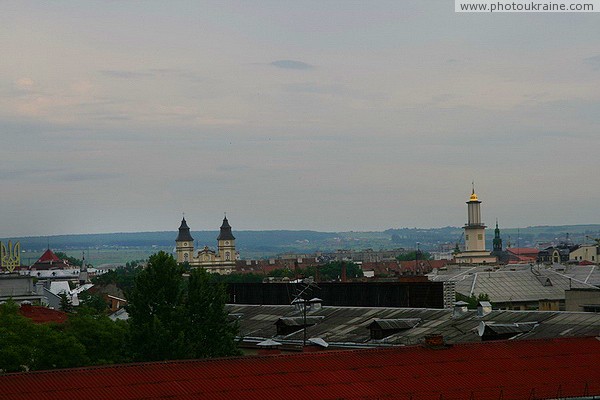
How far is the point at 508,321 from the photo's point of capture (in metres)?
63.3

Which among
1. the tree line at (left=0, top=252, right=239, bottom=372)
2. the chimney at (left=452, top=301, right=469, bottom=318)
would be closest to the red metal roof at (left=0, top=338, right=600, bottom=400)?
the chimney at (left=452, top=301, right=469, bottom=318)

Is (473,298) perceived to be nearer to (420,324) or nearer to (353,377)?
(420,324)

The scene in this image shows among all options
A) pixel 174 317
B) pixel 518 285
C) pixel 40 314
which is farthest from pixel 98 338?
pixel 518 285

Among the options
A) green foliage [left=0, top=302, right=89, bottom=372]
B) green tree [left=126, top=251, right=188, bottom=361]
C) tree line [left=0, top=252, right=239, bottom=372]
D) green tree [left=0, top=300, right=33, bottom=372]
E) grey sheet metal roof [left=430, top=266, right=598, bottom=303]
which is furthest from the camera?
grey sheet metal roof [left=430, top=266, right=598, bottom=303]

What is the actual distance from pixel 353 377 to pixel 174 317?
831 inches

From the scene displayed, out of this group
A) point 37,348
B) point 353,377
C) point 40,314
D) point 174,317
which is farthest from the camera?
point 40,314

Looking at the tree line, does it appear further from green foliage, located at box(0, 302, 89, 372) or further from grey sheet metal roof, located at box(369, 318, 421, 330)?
grey sheet metal roof, located at box(369, 318, 421, 330)

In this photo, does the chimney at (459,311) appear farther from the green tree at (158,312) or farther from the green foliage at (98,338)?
the green foliage at (98,338)

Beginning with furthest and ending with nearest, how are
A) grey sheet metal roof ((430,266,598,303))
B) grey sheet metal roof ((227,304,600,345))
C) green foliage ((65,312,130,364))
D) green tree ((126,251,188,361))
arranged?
grey sheet metal roof ((430,266,598,303))
green foliage ((65,312,130,364))
green tree ((126,251,188,361))
grey sheet metal roof ((227,304,600,345))

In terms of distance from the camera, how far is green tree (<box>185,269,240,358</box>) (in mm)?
63625

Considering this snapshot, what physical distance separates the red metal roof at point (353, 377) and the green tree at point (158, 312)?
53.1 feet

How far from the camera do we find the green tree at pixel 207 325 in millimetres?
63625

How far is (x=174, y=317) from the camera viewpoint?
208 ft

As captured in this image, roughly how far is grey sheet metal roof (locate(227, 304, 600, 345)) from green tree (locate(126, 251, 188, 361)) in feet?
26.5
